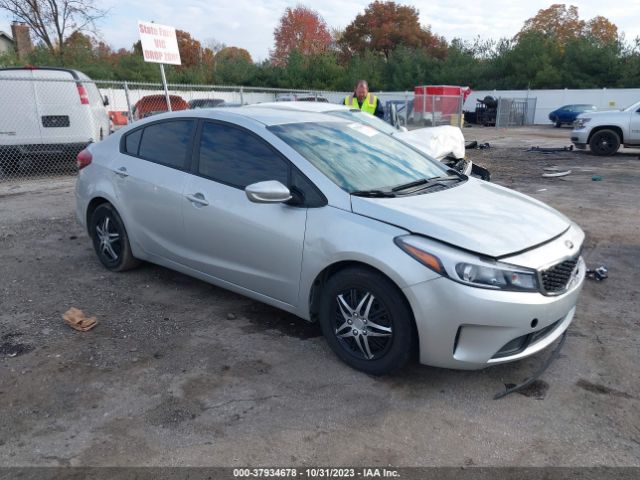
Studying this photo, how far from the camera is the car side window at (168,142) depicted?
166 inches

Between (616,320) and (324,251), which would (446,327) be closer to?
(324,251)

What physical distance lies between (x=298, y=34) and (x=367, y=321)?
65.0 metres

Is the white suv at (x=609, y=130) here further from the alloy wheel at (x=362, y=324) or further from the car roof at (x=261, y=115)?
the alloy wheel at (x=362, y=324)

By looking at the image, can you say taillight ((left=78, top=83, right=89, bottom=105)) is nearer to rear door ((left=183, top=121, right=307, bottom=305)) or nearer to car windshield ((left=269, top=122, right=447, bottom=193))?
rear door ((left=183, top=121, right=307, bottom=305))

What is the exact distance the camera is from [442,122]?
24000mm

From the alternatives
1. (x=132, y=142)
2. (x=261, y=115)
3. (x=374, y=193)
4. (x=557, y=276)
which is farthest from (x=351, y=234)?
(x=132, y=142)

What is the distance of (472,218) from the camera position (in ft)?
10.3

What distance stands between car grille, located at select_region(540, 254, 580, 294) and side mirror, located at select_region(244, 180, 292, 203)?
63.6 inches

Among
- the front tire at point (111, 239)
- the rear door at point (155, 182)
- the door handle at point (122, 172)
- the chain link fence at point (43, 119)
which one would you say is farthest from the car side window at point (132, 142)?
the chain link fence at point (43, 119)

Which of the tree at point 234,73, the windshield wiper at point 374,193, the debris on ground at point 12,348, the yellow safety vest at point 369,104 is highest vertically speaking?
the tree at point 234,73

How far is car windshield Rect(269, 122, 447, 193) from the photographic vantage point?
3531mm

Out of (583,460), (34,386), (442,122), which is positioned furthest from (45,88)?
(442,122)

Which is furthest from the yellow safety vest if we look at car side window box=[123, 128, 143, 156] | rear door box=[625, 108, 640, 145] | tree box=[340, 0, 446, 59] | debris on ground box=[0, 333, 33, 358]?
tree box=[340, 0, 446, 59]

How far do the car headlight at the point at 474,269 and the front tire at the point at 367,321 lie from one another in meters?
0.27
